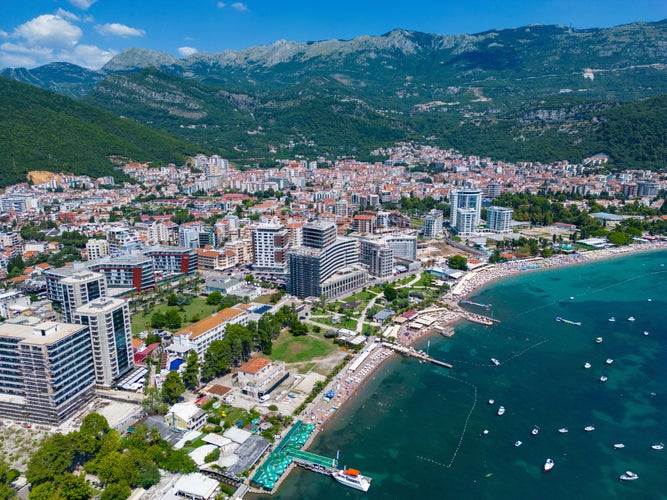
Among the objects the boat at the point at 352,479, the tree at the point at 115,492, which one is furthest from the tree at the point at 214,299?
the boat at the point at 352,479

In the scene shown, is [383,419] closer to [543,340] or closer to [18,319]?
[543,340]

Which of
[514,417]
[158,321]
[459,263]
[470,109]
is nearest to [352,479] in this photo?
[514,417]

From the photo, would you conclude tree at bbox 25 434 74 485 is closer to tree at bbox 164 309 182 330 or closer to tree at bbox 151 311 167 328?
tree at bbox 151 311 167 328

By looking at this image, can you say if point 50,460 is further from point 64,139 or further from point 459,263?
point 64,139

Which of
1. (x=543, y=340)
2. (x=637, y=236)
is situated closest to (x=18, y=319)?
(x=543, y=340)

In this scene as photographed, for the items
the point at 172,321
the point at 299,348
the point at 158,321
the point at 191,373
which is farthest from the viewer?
the point at 172,321

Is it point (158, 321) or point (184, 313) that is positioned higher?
point (158, 321)
